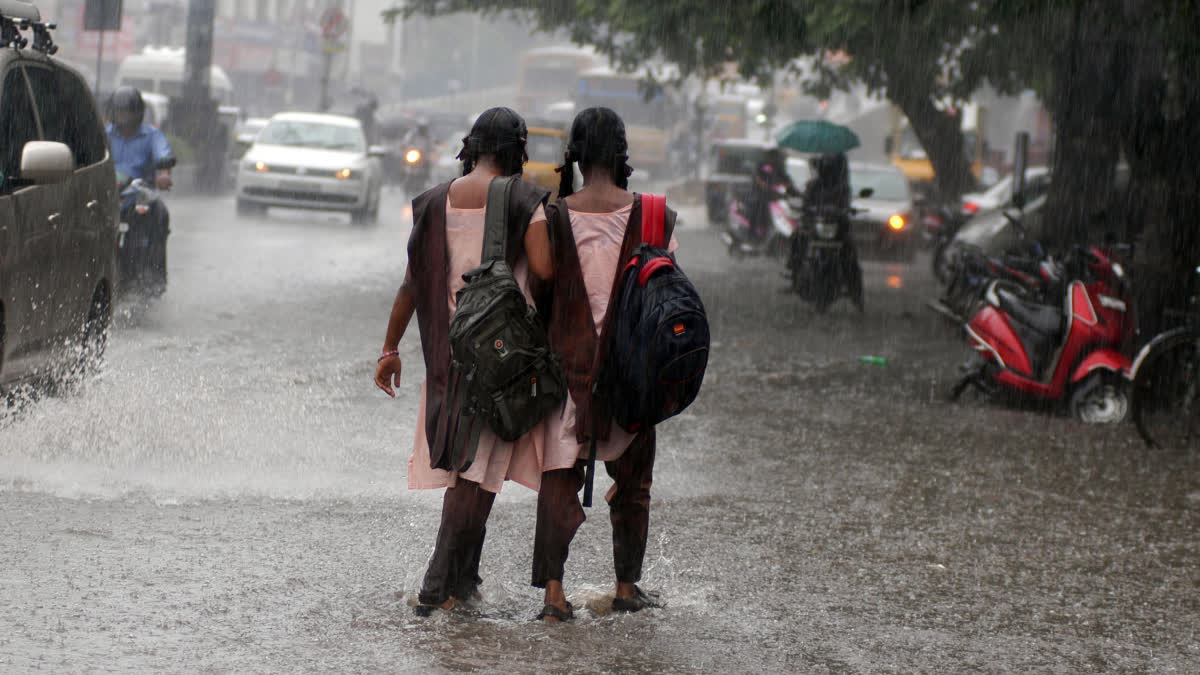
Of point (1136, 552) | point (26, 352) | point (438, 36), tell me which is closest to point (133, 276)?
point (26, 352)

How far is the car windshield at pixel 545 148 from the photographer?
29.1 m

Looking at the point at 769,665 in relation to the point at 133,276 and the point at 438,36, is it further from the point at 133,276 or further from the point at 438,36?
the point at 438,36

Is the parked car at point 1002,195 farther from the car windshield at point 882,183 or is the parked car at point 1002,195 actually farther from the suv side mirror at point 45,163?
the suv side mirror at point 45,163

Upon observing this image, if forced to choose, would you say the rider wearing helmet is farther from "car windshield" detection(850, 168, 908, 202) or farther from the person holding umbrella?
"car windshield" detection(850, 168, 908, 202)

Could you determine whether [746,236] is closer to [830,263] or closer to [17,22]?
[830,263]

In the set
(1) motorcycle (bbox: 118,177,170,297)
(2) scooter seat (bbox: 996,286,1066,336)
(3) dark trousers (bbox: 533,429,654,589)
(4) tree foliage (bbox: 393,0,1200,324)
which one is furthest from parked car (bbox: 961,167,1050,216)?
(3) dark trousers (bbox: 533,429,654,589)

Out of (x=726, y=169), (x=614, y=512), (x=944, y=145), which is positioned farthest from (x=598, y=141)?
(x=726, y=169)

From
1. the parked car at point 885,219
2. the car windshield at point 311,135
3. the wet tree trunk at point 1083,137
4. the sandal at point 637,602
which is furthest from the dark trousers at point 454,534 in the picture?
the car windshield at point 311,135

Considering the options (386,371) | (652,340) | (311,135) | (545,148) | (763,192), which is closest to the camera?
(652,340)

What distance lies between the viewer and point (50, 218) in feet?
25.0

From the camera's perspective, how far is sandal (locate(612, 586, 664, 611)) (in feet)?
17.3

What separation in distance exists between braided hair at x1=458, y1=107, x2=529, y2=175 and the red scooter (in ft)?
19.8

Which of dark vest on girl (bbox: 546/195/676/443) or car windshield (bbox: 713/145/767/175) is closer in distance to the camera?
dark vest on girl (bbox: 546/195/676/443)

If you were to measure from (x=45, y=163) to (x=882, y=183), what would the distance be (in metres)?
21.1
